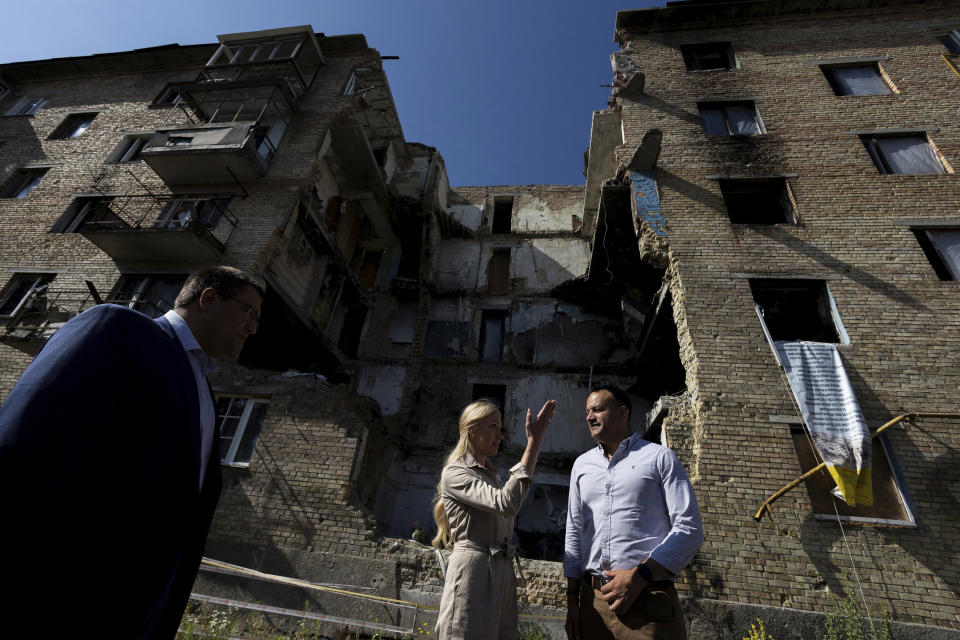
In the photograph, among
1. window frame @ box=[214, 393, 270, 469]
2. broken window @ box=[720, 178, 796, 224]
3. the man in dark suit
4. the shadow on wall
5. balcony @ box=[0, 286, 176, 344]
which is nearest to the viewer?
the man in dark suit

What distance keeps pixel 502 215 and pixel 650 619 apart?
697 inches

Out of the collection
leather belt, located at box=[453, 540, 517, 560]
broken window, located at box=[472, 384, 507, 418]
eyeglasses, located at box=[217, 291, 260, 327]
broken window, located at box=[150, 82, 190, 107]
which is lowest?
leather belt, located at box=[453, 540, 517, 560]

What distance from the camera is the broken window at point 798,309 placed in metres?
7.82

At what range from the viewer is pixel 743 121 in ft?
35.6

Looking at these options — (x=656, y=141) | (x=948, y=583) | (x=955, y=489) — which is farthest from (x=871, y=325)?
(x=656, y=141)

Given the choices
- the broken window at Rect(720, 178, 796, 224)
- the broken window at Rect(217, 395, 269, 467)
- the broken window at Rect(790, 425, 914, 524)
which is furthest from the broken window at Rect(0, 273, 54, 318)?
the broken window at Rect(720, 178, 796, 224)

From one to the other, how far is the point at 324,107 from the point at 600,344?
12337 millimetres

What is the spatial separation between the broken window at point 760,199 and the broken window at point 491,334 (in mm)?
7836

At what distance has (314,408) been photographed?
8.52 metres

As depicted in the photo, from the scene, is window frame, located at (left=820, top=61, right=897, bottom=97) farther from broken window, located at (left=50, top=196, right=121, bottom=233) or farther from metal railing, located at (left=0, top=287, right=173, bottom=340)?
broken window, located at (left=50, top=196, right=121, bottom=233)

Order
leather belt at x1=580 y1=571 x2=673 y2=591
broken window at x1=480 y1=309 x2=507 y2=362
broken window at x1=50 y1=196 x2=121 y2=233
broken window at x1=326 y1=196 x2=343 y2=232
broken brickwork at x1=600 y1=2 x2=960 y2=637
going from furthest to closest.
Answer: broken window at x1=480 y1=309 x2=507 y2=362 < broken window at x1=326 y1=196 x2=343 y2=232 < broken window at x1=50 y1=196 x2=121 y2=233 < broken brickwork at x1=600 y1=2 x2=960 y2=637 < leather belt at x1=580 y1=571 x2=673 y2=591

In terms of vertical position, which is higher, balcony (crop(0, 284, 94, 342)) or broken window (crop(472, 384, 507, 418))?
broken window (crop(472, 384, 507, 418))

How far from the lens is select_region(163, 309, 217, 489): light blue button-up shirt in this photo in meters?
1.87

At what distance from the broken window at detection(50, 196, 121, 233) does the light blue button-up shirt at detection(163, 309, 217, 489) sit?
14121 mm
